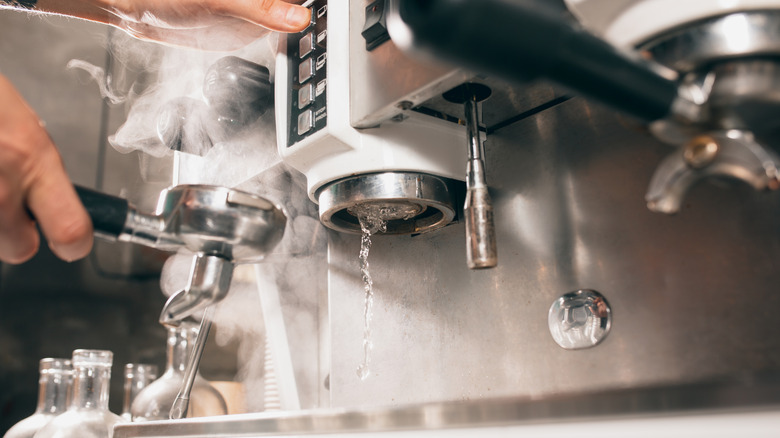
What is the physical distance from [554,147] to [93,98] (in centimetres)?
199

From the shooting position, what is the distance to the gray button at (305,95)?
0.77 m

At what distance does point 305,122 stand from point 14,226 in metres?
0.36

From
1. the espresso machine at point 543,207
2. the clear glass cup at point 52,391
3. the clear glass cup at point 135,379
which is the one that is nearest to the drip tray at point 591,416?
the espresso machine at point 543,207

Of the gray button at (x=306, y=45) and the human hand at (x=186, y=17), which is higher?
the human hand at (x=186, y=17)

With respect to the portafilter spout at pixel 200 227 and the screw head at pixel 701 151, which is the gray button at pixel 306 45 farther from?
the screw head at pixel 701 151

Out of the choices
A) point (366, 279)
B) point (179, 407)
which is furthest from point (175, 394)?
point (366, 279)

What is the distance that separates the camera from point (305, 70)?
31.0 inches

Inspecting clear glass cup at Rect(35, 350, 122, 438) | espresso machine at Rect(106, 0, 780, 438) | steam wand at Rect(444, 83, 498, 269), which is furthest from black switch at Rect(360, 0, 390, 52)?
clear glass cup at Rect(35, 350, 122, 438)

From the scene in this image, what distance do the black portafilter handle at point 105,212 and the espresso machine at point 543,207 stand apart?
0.76ft

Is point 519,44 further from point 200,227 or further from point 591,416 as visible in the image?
point 200,227

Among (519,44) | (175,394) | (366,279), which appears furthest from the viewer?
(175,394)

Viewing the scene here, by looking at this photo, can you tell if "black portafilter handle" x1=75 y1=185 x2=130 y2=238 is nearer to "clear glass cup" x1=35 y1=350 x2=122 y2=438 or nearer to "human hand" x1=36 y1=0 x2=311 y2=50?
"human hand" x1=36 y1=0 x2=311 y2=50

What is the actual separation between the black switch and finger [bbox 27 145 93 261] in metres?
0.35

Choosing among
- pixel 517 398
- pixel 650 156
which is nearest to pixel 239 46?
pixel 650 156
